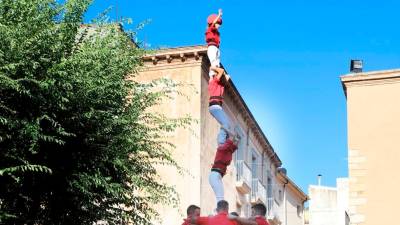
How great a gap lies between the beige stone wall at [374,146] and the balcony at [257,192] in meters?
10.6

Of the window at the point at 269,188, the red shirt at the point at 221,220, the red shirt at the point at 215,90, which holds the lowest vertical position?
the red shirt at the point at 221,220

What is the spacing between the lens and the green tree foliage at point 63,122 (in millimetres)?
13586

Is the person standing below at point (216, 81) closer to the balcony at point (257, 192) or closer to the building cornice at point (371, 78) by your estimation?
the building cornice at point (371, 78)

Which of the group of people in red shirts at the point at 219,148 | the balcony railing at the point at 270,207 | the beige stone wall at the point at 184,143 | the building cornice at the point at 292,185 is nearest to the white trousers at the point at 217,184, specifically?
the group of people in red shirts at the point at 219,148

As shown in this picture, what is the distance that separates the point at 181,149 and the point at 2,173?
13.0 meters

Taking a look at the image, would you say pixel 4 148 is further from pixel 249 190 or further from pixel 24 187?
pixel 249 190

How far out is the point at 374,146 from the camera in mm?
21000

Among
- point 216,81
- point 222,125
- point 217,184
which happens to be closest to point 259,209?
point 217,184

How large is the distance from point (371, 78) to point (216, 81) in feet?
35.6

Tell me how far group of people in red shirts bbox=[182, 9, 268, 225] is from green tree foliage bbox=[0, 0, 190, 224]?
3.11m

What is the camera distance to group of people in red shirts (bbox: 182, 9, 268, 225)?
33.1 ft

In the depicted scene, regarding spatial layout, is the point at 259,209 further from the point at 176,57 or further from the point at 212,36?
the point at 176,57

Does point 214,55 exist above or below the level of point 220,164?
above

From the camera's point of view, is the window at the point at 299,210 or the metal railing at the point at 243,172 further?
the window at the point at 299,210
